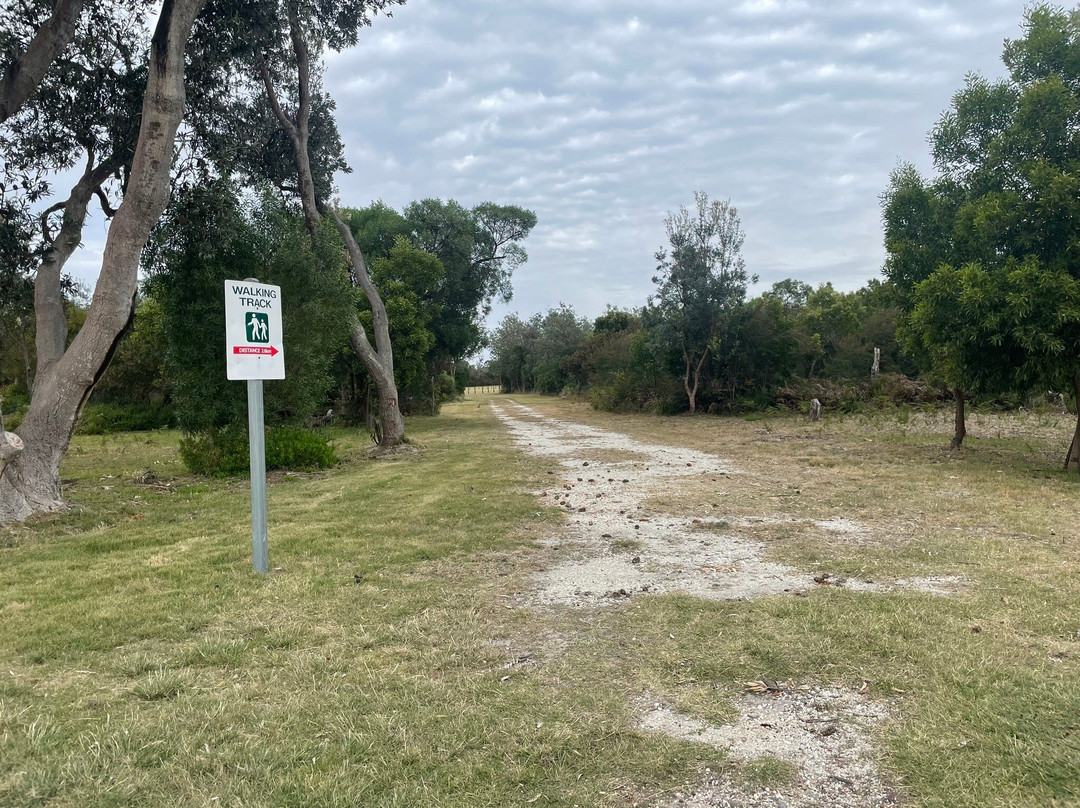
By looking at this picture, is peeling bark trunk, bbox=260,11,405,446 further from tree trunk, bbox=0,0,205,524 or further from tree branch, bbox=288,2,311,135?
tree trunk, bbox=0,0,205,524

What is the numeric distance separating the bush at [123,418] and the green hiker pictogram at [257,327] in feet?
75.9

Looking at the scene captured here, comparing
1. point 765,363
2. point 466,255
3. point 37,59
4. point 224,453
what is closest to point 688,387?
point 765,363

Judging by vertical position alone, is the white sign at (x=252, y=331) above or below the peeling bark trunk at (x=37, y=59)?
below

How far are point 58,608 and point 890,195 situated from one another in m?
15.4

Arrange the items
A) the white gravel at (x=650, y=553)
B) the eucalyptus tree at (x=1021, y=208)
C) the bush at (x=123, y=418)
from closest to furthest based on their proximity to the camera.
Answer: the white gravel at (x=650, y=553), the eucalyptus tree at (x=1021, y=208), the bush at (x=123, y=418)

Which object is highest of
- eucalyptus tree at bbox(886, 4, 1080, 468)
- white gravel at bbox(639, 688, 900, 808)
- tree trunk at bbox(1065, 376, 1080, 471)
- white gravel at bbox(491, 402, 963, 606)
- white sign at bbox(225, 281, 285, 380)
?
eucalyptus tree at bbox(886, 4, 1080, 468)

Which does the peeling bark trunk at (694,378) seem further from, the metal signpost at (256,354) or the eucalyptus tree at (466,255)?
the metal signpost at (256,354)

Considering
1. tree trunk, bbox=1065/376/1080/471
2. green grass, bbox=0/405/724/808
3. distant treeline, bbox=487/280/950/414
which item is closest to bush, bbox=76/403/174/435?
distant treeline, bbox=487/280/950/414

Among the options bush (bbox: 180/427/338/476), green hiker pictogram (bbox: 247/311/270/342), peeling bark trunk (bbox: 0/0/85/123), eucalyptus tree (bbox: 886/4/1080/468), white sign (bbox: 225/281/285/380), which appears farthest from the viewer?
bush (bbox: 180/427/338/476)

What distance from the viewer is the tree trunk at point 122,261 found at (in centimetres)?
830

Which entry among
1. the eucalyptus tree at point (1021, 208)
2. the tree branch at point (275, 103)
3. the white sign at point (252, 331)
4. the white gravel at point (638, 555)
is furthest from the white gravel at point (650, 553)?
the tree branch at point (275, 103)

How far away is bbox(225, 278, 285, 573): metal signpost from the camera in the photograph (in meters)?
5.07

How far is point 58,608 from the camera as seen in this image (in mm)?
4398

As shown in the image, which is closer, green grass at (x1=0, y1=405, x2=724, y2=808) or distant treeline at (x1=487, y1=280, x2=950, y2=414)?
green grass at (x1=0, y1=405, x2=724, y2=808)
